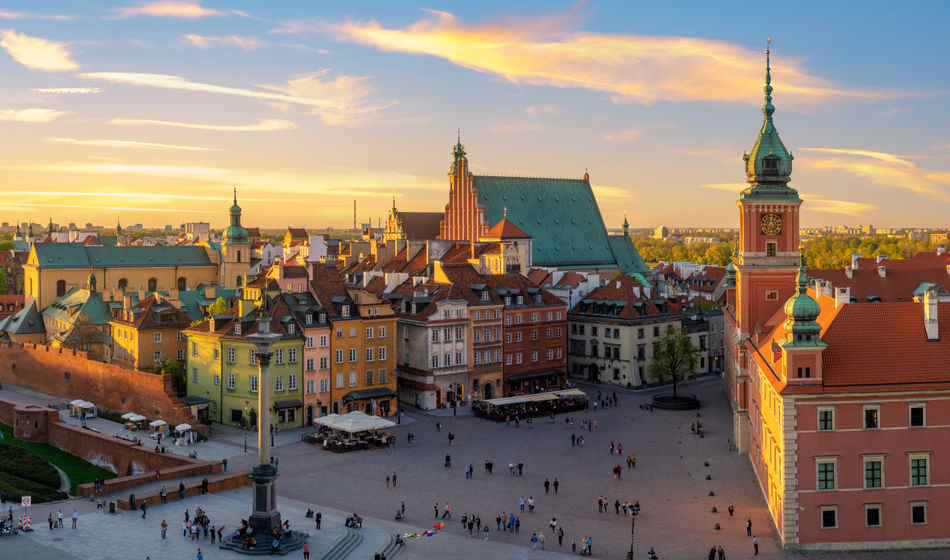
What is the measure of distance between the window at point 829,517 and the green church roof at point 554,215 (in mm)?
72034

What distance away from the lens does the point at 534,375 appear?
82.4 m

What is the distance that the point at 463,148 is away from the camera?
11231cm

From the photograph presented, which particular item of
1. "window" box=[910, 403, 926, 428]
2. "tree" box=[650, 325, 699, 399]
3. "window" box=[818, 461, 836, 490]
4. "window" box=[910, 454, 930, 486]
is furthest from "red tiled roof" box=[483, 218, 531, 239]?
"window" box=[910, 454, 930, 486]

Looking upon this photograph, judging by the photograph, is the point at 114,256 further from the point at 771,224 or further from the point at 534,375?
the point at 771,224

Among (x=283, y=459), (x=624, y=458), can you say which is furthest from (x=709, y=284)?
(x=283, y=459)

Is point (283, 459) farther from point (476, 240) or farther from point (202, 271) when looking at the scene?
point (202, 271)

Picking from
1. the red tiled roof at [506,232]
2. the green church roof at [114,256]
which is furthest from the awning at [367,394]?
the green church roof at [114,256]

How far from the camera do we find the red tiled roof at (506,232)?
103m

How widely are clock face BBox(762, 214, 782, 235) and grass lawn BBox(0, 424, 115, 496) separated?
146 feet

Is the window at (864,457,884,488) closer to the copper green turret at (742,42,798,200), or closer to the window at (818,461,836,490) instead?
the window at (818,461,836,490)

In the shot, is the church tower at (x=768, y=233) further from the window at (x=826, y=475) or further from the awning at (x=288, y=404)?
the awning at (x=288, y=404)

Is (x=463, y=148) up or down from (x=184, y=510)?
up

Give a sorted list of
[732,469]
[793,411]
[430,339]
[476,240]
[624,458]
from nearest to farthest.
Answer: [793,411] < [732,469] < [624,458] < [430,339] < [476,240]

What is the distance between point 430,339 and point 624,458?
67.2ft
